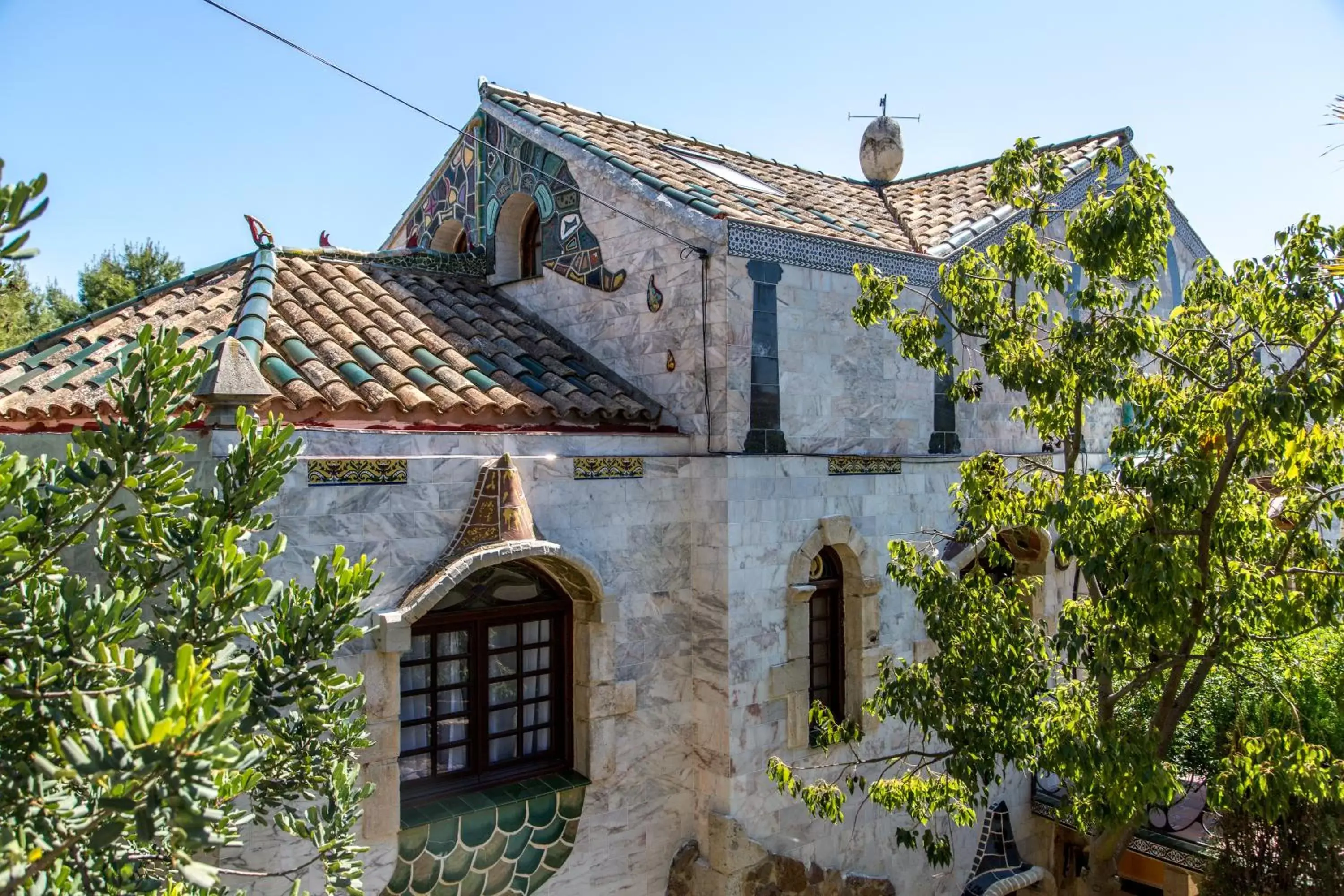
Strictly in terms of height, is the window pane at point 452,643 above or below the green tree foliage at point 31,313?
below

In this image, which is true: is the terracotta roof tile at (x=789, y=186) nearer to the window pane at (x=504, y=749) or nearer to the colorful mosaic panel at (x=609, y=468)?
the colorful mosaic panel at (x=609, y=468)

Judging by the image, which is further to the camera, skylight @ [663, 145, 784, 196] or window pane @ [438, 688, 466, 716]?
skylight @ [663, 145, 784, 196]

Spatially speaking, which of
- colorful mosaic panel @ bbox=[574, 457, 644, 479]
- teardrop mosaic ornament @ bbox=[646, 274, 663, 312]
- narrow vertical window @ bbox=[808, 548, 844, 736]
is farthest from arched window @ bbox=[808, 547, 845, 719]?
teardrop mosaic ornament @ bbox=[646, 274, 663, 312]

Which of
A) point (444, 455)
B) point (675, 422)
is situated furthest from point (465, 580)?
point (675, 422)

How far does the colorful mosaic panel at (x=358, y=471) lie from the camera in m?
6.34

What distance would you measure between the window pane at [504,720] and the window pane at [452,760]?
0.28m

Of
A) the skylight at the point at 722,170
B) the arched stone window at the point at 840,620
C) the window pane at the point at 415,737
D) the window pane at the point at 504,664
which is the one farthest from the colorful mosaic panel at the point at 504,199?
the window pane at the point at 415,737

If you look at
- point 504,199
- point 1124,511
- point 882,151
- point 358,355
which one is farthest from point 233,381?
point 882,151

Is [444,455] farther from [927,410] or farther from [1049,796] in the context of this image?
[1049,796]

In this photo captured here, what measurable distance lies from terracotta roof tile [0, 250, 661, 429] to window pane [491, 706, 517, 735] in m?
2.27

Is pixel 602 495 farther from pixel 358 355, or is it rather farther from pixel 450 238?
pixel 450 238

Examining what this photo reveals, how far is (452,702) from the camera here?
7.28 m

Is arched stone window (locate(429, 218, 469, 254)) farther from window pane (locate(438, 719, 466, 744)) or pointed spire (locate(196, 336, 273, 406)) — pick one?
window pane (locate(438, 719, 466, 744))

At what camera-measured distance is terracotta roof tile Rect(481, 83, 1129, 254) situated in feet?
29.6
